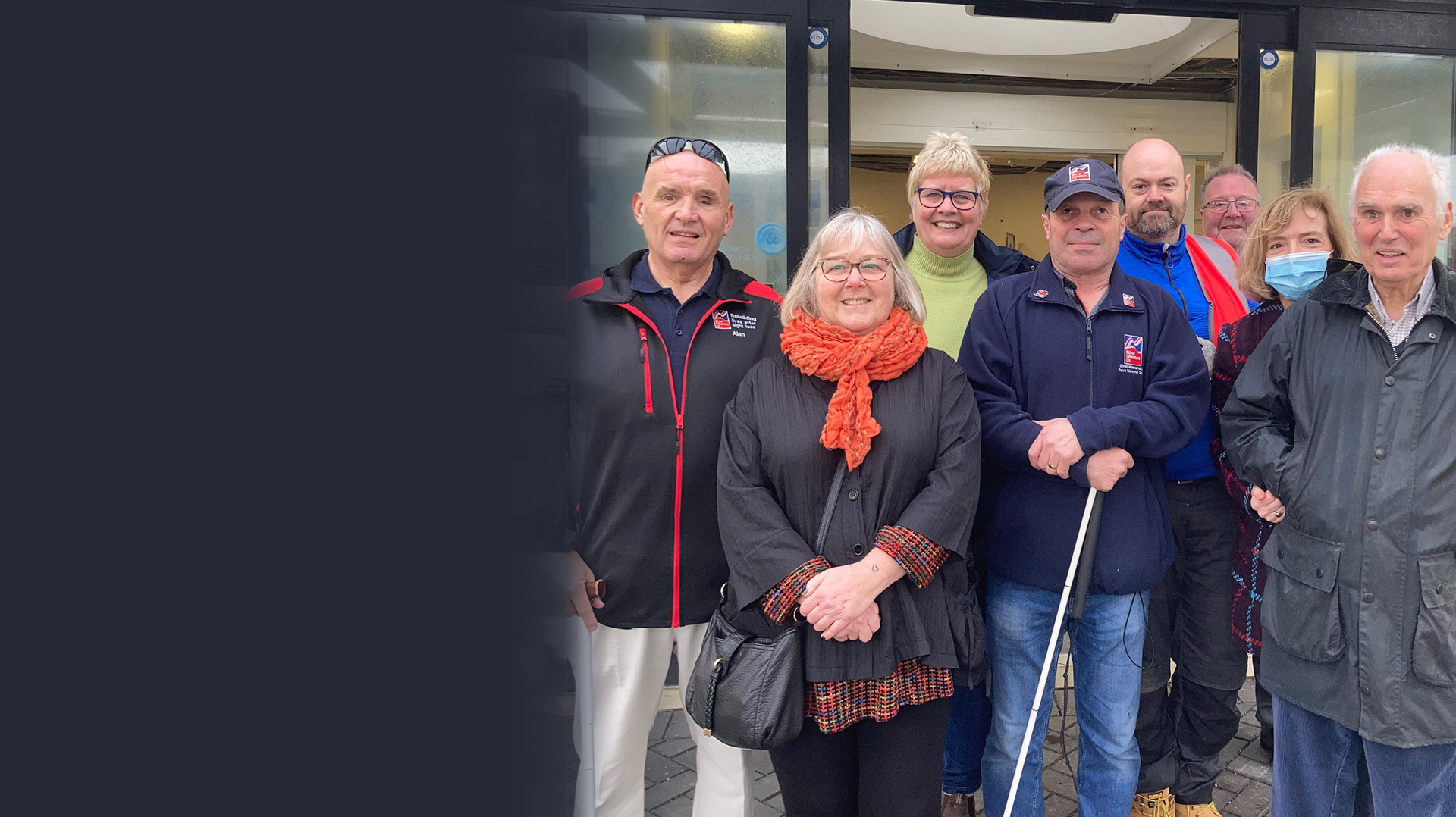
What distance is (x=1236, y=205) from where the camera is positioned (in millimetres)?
3996

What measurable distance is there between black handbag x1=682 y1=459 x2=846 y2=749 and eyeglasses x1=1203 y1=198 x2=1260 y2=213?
2.52m

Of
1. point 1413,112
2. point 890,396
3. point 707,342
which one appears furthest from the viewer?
point 1413,112

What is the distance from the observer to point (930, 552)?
7.67 feet

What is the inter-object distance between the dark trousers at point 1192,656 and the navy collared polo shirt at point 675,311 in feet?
5.22

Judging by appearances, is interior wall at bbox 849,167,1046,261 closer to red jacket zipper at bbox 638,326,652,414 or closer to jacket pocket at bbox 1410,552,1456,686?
red jacket zipper at bbox 638,326,652,414

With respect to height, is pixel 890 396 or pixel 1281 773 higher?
pixel 890 396

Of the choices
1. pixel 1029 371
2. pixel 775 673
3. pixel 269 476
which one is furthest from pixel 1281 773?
pixel 269 476

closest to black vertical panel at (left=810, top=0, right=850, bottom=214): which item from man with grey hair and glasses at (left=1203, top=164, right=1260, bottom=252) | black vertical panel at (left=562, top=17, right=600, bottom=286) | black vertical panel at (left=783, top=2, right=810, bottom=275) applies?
black vertical panel at (left=783, top=2, right=810, bottom=275)

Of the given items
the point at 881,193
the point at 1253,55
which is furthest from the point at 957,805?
the point at 881,193

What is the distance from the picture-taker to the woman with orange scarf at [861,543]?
2312 millimetres

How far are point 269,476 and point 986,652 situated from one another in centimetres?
290

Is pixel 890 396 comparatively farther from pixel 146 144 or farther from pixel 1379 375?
pixel 146 144

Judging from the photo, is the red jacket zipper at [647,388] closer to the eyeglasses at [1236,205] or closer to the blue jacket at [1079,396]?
the blue jacket at [1079,396]

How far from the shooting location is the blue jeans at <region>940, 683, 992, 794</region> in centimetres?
314
